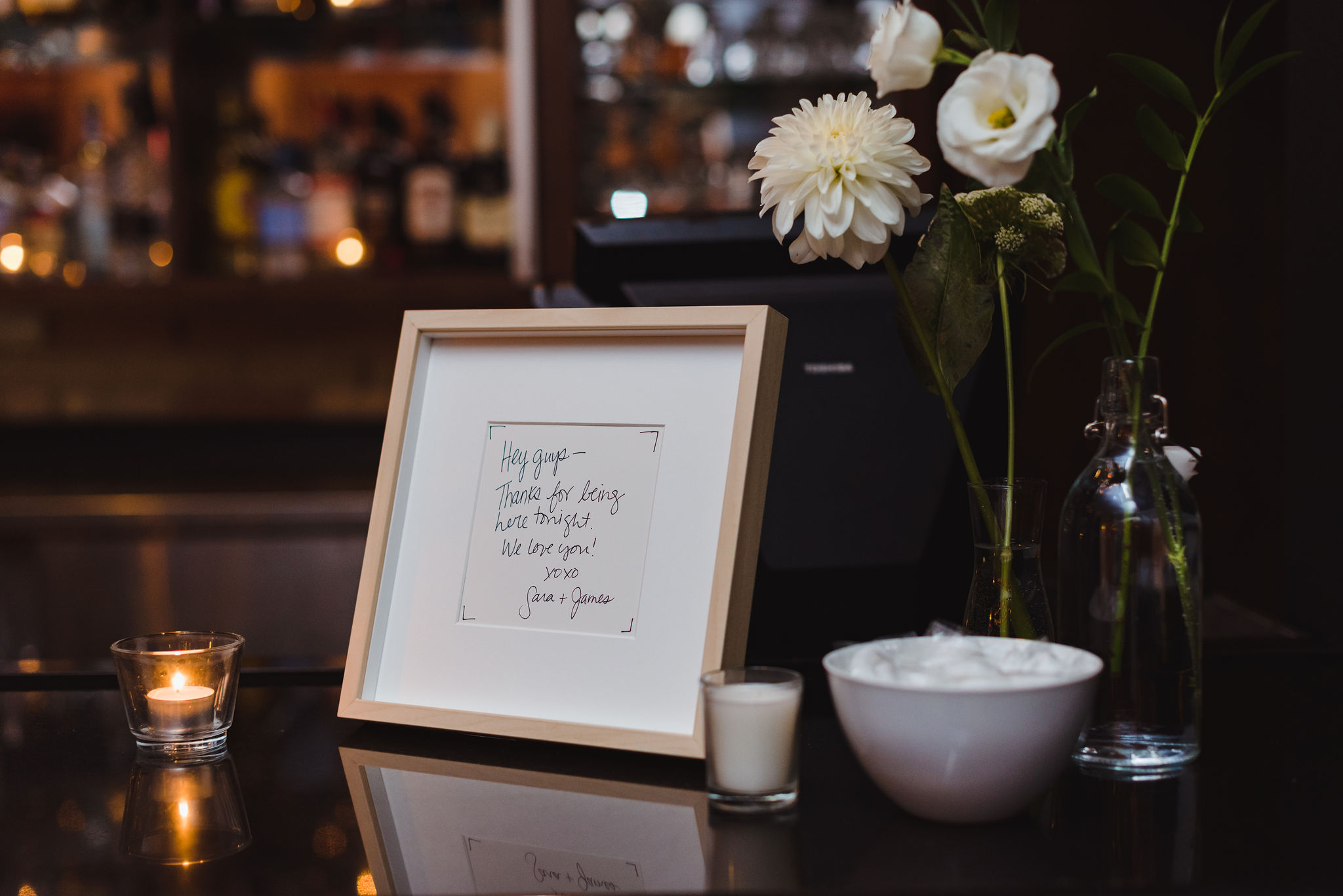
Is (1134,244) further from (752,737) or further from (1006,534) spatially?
(752,737)

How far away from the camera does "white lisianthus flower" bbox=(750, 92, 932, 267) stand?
2.01 ft

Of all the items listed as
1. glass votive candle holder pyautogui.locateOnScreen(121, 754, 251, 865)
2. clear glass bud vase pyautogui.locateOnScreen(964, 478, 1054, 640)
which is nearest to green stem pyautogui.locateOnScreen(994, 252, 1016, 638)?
clear glass bud vase pyautogui.locateOnScreen(964, 478, 1054, 640)

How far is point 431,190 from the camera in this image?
2453 mm

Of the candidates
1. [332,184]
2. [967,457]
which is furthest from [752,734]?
[332,184]

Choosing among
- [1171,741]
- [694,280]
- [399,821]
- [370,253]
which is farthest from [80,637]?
[1171,741]

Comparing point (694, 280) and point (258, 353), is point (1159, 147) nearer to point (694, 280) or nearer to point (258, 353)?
point (694, 280)

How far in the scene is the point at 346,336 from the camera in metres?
2.51

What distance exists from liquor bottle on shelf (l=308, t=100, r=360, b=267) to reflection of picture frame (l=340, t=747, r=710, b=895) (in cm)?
197

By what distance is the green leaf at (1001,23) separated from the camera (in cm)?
61

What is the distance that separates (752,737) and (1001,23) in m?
0.41

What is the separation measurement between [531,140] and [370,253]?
0.47 meters

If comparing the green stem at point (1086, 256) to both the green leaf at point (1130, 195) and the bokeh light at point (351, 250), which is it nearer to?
the green leaf at point (1130, 195)

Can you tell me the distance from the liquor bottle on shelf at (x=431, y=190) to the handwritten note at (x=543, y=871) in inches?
80.8

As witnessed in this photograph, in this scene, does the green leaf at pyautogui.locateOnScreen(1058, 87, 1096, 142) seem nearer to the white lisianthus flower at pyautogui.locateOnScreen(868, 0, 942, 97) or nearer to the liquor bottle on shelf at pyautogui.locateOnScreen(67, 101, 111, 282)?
the white lisianthus flower at pyautogui.locateOnScreen(868, 0, 942, 97)
